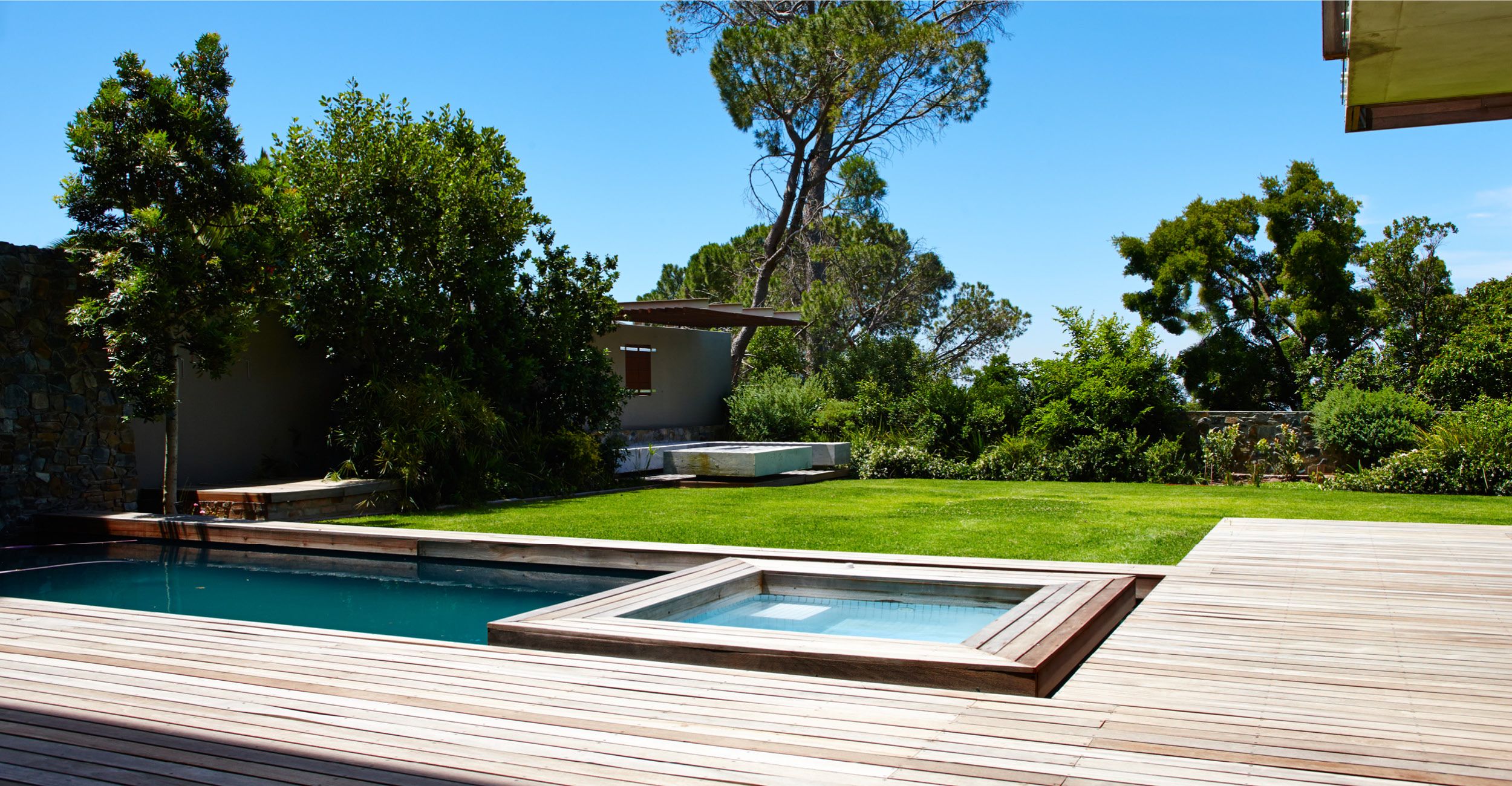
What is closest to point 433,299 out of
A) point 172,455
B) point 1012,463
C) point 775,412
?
point 172,455

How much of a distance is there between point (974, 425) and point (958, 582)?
32.8 ft

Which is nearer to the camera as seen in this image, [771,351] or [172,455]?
[172,455]

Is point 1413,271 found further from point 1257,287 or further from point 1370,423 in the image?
point 1370,423

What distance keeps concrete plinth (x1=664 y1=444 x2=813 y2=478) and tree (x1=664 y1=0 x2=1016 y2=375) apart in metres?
6.80

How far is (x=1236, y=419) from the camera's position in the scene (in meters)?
13.5

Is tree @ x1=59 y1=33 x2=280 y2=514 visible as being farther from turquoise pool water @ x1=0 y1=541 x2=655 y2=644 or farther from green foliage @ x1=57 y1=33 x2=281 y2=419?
turquoise pool water @ x1=0 y1=541 x2=655 y2=644

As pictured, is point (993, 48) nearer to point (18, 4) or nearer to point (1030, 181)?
point (1030, 181)

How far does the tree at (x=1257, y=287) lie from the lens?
64.5ft

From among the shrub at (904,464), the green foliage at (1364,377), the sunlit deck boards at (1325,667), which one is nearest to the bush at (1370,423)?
the green foliage at (1364,377)

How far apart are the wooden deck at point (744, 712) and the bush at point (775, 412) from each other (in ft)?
38.8

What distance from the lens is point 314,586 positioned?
6750 millimetres

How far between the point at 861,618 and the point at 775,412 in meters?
11.3

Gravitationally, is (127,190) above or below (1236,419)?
above

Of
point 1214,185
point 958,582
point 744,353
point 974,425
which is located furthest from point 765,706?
point 1214,185
